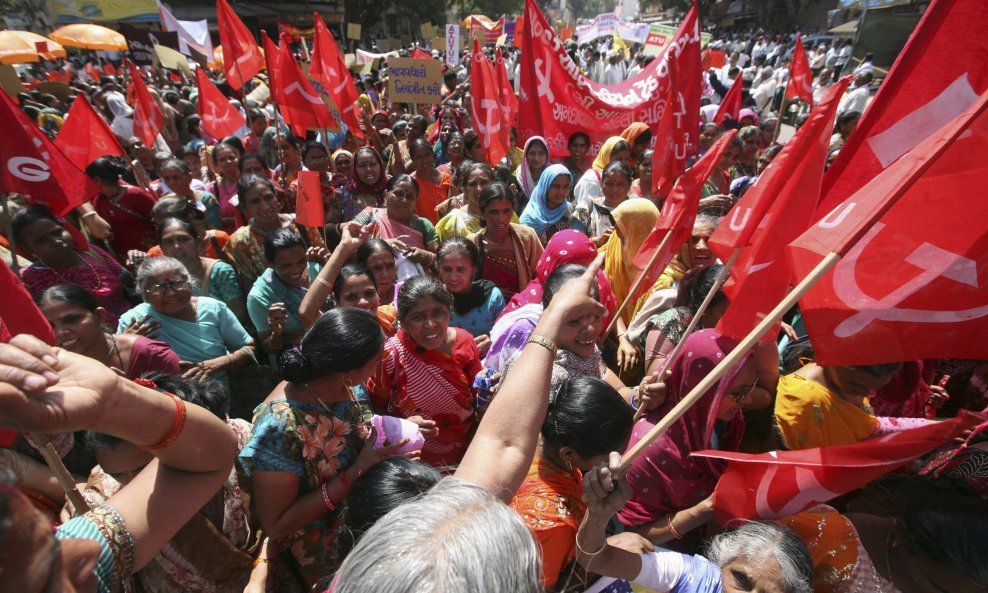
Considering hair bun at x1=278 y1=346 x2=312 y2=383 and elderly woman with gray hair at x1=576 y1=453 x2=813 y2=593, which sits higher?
hair bun at x1=278 y1=346 x2=312 y2=383

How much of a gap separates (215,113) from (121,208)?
2413mm

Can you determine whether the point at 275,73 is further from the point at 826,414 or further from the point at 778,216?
the point at 826,414

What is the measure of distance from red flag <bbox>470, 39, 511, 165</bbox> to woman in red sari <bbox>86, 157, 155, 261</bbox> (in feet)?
9.50

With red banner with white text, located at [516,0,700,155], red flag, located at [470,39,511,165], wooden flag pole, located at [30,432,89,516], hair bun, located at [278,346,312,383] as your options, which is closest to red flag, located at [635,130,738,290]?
hair bun, located at [278,346,312,383]

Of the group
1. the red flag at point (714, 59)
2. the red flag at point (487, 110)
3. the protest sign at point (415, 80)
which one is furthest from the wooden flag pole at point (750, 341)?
the red flag at point (714, 59)

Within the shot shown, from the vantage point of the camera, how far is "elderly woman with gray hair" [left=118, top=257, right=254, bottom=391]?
7.99ft

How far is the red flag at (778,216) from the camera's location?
1.71 meters

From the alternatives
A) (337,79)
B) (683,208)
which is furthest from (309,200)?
(337,79)

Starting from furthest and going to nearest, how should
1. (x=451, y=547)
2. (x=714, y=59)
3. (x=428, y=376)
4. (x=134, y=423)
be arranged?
1. (x=714, y=59)
2. (x=428, y=376)
3. (x=134, y=423)
4. (x=451, y=547)

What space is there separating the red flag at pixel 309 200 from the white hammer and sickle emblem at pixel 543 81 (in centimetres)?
252

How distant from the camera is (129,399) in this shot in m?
0.98

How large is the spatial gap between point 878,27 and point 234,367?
18.1 m

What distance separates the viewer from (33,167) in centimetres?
260

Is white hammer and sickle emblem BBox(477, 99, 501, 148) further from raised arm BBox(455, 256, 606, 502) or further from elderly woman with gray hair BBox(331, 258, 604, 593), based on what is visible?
elderly woman with gray hair BBox(331, 258, 604, 593)
